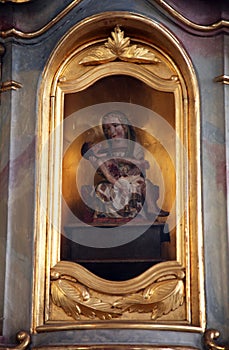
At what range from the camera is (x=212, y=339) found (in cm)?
577

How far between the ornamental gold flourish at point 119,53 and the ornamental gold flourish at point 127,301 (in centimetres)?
142

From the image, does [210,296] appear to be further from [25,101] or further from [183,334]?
[25,101]

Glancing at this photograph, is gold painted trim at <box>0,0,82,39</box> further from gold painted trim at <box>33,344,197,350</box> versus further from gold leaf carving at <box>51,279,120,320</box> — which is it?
gold painted trim at <box>33,344,197,350</box>

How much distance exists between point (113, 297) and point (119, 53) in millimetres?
1585

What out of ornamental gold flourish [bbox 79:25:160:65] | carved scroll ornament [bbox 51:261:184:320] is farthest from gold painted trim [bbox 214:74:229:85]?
carved scroll ornament [bbox 51:261:184:320]

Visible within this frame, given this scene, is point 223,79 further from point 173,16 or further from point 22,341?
point 22,341

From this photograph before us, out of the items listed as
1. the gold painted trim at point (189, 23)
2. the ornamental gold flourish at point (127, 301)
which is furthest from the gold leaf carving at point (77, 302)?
the gold painted trim at point (189, 23)

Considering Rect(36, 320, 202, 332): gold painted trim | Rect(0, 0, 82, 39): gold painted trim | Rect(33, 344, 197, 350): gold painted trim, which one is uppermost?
Rect(0, 0, 82, 39): gold painted trim

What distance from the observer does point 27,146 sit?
20.5ft

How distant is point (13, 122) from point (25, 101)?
0.16 m

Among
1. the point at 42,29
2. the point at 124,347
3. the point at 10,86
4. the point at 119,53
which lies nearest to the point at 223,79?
the point at 119,53

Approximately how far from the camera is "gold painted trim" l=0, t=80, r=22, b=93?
6367 millimetres

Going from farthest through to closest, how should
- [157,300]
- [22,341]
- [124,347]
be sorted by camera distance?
[157,300] → [22,341] → [124,347]

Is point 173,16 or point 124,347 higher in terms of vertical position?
point 173,16
